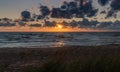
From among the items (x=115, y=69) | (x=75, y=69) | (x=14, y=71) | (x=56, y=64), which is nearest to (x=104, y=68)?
(x=115, y=69)

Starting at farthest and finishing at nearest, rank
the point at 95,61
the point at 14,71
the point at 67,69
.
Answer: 1. the point at 14,71
2. the point at 95,61
3. the point at 67,69

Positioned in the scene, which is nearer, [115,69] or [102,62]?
[115,69]

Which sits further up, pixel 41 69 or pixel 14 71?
pixel 41 69

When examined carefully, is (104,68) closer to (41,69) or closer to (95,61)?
(95,61)

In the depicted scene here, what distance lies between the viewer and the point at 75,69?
416 inches

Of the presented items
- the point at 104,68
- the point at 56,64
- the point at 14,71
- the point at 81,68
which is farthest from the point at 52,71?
the point at 14,71

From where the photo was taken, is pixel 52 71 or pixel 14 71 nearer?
pixel 52 71

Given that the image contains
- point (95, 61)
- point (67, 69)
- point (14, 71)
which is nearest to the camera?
point (67, 69)

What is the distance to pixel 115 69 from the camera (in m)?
10.3

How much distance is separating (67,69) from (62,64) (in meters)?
0.67

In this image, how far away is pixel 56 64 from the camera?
11.0 meters

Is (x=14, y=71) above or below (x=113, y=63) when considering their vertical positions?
below

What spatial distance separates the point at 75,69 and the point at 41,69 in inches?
58.4

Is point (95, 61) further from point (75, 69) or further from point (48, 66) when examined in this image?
point (48, 66)
